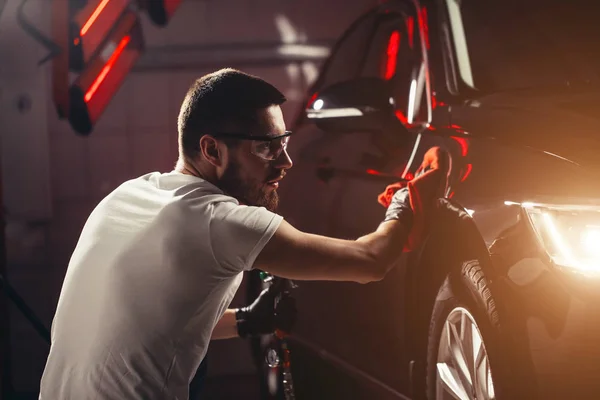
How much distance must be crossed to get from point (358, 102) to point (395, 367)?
0.91 metres

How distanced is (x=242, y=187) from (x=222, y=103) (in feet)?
0.71

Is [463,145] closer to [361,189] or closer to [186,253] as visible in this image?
[361,189]

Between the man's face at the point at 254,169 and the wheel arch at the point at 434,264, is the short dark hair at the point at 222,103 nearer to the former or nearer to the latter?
the man's face at the point at 254,169

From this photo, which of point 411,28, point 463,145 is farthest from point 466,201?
point 411,28

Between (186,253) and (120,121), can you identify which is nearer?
(186,253)

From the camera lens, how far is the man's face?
2.37m

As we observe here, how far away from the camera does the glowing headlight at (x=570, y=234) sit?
2062mm

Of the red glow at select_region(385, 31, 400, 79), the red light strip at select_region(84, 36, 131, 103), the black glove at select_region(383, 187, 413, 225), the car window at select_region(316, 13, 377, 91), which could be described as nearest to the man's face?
the black glove at select_region(383, 187, 413, 225)

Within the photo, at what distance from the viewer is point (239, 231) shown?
2180mm

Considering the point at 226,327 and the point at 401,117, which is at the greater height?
the point at 401,117

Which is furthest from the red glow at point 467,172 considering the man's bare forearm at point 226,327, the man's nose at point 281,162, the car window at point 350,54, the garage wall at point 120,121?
the garage wall at point 120,121

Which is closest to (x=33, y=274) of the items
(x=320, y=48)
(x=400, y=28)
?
(x=320, y=48)

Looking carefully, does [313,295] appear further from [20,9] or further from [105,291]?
[20,9]

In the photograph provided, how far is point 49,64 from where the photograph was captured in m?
5.50
